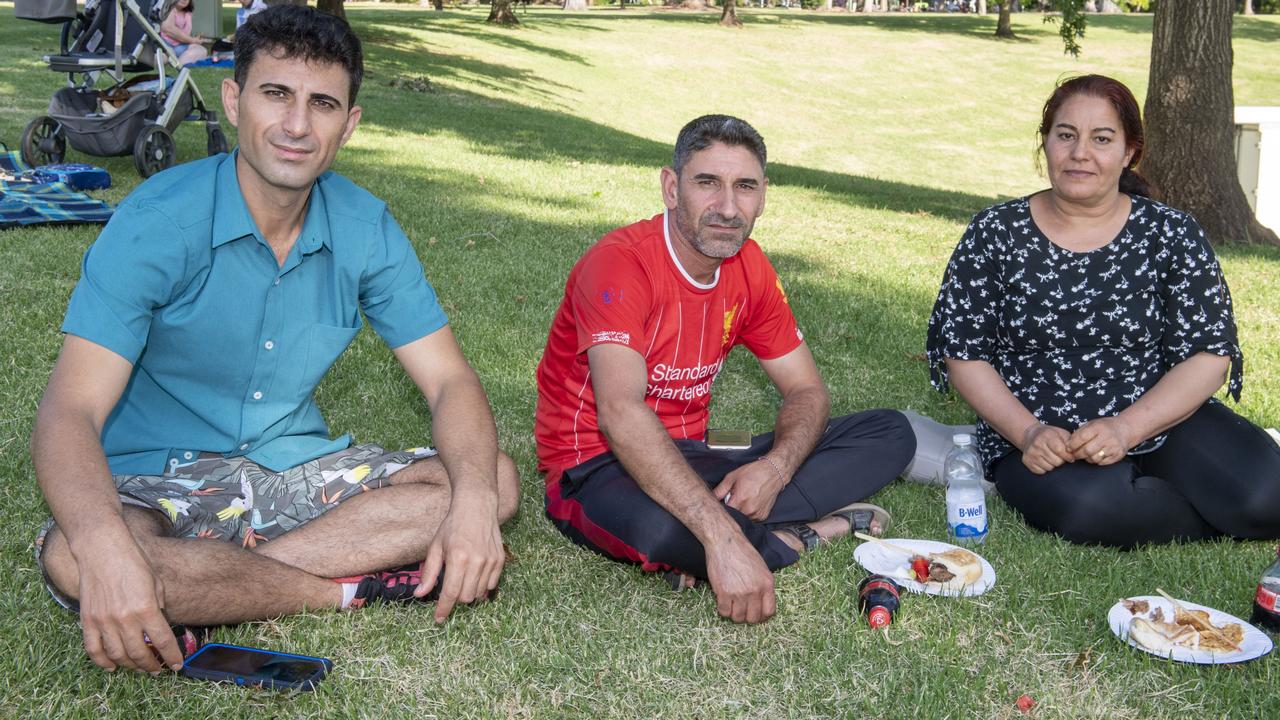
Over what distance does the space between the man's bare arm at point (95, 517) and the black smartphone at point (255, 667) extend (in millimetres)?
145

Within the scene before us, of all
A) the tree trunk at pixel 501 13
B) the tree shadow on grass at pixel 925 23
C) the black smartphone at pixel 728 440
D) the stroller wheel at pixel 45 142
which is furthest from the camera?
the tree shadow on grass at pixel 925 23

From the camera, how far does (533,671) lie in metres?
3.17

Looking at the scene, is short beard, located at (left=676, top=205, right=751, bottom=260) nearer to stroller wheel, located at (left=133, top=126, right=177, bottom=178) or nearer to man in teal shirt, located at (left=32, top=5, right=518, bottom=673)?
man in teal shirt, located at (left=32, top=5, right=518, bottom=673)

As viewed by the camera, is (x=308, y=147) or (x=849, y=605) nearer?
(x=308, y=147)

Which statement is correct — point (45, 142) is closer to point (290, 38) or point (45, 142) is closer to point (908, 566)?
point (290, 38)

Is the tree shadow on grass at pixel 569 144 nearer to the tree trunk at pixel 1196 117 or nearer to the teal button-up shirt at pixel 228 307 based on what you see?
the tree trunk at pixel 1196 117

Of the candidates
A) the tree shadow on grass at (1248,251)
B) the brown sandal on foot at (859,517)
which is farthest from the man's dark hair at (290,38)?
the tree shadow on grass at (1248,251)

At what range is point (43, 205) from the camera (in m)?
8.05

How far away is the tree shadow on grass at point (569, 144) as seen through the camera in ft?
44.3

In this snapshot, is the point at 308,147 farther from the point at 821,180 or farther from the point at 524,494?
the point at 821,180

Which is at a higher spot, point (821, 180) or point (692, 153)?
point (692, 153)

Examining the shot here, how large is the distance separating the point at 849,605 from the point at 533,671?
1012 mm

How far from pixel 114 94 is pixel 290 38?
8226 mm

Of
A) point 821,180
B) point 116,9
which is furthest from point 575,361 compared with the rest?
point 821,180
